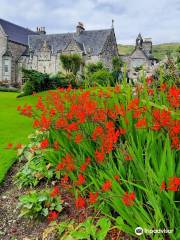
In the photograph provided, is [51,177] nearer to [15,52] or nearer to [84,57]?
[84,57]

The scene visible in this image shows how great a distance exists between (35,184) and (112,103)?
1778 mm

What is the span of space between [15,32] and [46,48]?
→ 844 centimetres

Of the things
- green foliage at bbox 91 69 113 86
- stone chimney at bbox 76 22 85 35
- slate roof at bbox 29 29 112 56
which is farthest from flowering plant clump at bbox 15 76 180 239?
stone chimney at bbox 76 22 85 35

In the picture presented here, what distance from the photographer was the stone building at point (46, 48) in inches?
2714

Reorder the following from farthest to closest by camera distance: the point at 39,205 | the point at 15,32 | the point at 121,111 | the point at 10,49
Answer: the point at 15,32
the point at 10,49
the point at 39,205
the point at 121,111

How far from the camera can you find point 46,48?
7181 cm

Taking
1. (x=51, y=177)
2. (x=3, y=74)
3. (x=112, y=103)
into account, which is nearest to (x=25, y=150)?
(x=51, y=177)

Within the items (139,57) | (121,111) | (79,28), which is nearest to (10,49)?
(79,28)

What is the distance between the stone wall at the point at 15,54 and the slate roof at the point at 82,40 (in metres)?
2.88

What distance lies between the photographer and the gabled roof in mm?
72750

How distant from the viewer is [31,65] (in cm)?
7412

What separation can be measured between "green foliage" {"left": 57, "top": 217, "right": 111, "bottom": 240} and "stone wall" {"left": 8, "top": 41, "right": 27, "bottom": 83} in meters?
70.8

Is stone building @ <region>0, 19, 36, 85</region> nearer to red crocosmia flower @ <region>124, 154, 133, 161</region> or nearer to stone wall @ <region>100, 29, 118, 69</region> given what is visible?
stone wall @ <region>100, 29, 118, 69</region>

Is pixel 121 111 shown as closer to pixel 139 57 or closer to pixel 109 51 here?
pixel 109 51
